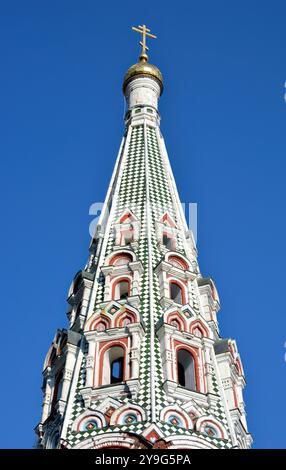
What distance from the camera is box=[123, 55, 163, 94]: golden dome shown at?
28.0 meters

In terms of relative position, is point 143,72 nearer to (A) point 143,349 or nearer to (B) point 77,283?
(B) point 77,283

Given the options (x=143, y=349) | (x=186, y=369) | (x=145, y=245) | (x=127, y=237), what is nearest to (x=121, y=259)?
(x=145, y=245)

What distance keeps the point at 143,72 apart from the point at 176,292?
1013 centimetres

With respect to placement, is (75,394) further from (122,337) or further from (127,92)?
(127,92)

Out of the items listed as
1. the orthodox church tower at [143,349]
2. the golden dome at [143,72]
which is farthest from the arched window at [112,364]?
the golden dome at [143,72]

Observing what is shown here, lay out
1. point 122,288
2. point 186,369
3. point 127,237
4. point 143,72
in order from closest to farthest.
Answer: point 186,369 → point 122,288 → point 127,237 → point 143,72

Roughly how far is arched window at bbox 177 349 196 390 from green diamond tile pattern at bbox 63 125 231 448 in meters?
0.48

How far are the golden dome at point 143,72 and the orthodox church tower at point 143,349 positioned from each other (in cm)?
583

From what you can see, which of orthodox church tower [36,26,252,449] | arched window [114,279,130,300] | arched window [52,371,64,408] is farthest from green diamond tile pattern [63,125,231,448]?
arched window [52,371,64,408]

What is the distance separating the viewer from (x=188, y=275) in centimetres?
2038

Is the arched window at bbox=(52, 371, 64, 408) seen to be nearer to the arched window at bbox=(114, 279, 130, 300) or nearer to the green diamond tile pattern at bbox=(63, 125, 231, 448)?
the green diamond tile pattern at bbox=(63, 125, 231, 448)

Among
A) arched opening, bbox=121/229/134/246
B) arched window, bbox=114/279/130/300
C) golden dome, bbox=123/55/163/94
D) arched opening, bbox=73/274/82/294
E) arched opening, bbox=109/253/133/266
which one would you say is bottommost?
arched window, bbox=114/279/130/300

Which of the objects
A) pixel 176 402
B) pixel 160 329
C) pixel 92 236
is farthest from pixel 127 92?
pixel 176 402

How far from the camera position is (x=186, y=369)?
18.4 meters
